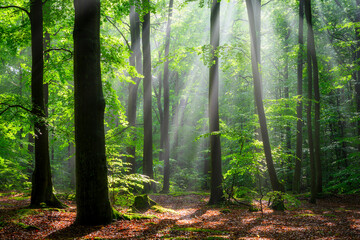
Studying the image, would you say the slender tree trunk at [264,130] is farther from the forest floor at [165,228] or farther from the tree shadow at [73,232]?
the tree shadow at [73,232]

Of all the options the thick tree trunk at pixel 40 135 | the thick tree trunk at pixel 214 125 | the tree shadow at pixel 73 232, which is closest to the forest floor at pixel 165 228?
the tree shadow at pixel 73 232

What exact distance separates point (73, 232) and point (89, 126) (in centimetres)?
213

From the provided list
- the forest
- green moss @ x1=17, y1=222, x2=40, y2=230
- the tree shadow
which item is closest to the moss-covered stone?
the forest

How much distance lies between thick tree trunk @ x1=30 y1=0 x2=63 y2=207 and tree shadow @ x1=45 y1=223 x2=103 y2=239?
245 cm

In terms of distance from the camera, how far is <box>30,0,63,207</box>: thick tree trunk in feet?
23.7

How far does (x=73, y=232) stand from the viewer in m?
5.00

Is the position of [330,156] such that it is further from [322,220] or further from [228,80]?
[322,220]

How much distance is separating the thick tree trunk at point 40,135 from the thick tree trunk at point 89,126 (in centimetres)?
241

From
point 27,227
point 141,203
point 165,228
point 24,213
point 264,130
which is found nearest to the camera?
point 27,227

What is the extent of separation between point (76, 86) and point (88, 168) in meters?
1.82

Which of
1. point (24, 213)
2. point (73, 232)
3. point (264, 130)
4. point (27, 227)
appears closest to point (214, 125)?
point (264, 130)

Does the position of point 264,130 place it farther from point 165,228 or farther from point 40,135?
point 40,135

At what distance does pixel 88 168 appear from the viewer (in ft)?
17.6

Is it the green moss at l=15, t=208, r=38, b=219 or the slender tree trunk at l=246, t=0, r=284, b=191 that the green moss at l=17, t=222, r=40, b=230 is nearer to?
the green moss at l=15, t=208, r=38, b=219
